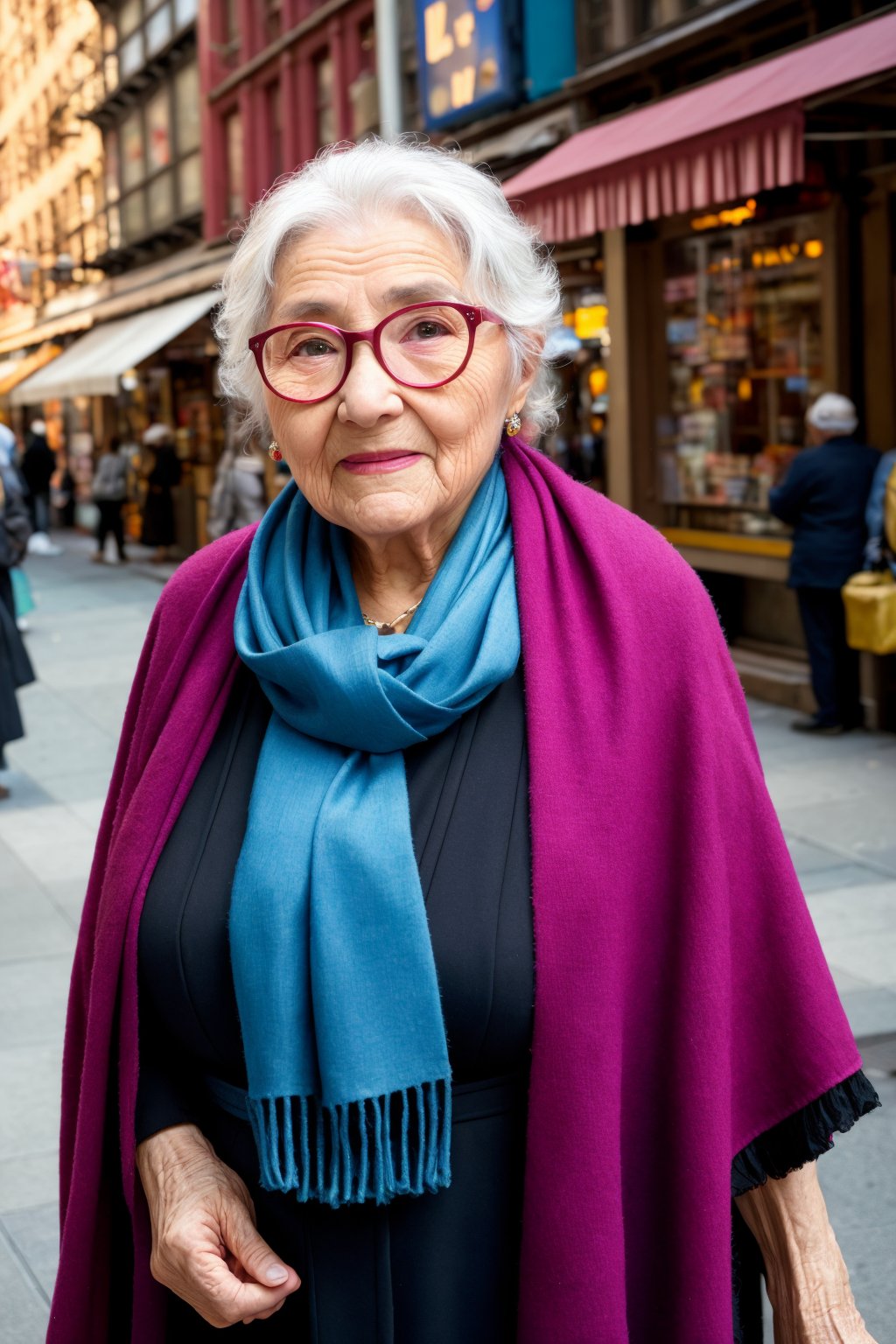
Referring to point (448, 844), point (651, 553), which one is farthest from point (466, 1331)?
point (651, 553)

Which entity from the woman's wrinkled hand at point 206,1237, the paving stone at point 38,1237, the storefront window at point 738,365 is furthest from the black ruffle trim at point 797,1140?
the storefront window at point 738,365

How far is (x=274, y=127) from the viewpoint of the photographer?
22.0 metres

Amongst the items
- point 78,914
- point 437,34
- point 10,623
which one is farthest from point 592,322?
point 78,914

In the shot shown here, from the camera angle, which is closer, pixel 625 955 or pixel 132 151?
pixel 625 955

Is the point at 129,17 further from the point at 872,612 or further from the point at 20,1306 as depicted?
the point at 20,1306

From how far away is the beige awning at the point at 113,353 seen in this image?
19.2m

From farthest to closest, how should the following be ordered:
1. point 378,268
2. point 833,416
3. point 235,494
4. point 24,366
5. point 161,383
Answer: point 24,366 < point 161,383 < point 235,494 < point 833,416 < point 378,268

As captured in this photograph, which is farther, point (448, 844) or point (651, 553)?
point (651, 553)

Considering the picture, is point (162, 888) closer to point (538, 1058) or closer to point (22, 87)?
point (538, 1058)

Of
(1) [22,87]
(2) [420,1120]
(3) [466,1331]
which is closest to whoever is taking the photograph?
(2) [420,1120]

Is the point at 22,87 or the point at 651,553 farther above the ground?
the point at 22,87

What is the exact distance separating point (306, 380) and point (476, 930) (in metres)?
0.69

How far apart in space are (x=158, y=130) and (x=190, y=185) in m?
2.07

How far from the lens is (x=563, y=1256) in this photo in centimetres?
175
